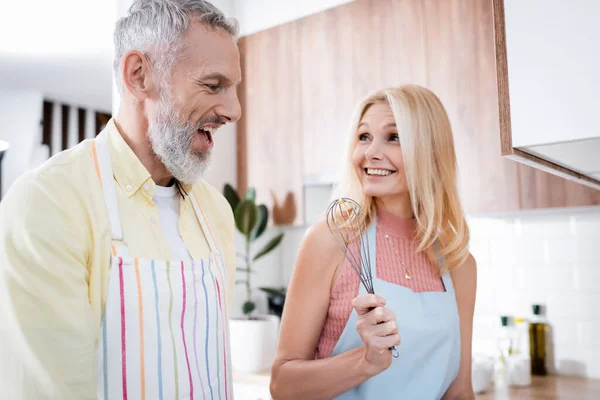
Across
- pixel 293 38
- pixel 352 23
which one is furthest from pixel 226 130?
pixel 352 23

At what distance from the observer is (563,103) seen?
95 cm

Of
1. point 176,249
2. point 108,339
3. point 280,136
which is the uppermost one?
point 280,136

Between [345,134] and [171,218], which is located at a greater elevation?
[345,134]

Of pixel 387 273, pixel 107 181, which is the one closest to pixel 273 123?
pixel 387 273

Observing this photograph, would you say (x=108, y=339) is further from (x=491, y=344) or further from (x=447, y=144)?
(x=491, y=344)

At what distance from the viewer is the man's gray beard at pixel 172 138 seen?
3.40 feet

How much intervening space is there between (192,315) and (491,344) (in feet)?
5.24

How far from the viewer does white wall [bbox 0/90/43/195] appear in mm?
3688

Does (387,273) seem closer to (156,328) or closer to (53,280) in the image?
(156,328)

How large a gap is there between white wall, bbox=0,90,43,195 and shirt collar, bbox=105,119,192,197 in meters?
2.98

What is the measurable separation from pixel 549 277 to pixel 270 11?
1.79 m

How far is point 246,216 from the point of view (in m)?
2.50

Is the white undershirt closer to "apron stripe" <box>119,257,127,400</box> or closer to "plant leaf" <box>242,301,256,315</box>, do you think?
"apron stripe" <box>119,257,127,400</box>

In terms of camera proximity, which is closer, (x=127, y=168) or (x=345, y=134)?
(x=127, y=168)
